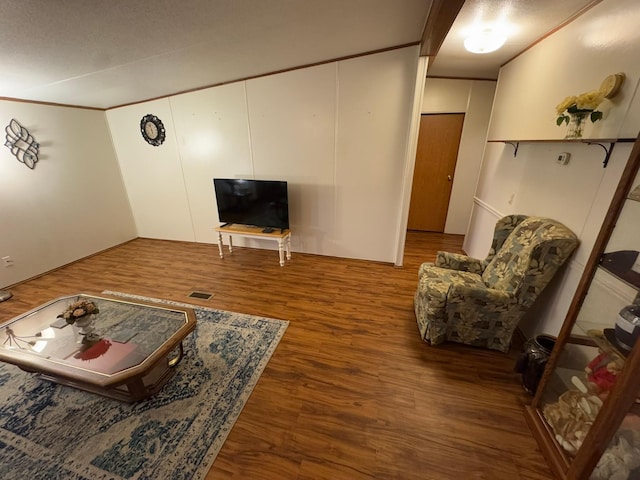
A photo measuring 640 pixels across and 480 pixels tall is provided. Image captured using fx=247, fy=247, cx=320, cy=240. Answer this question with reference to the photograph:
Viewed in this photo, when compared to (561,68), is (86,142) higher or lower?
lower

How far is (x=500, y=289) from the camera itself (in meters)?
Result: 1.92

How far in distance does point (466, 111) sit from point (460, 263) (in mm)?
2972

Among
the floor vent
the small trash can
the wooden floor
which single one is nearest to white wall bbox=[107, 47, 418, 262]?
the wooden floor

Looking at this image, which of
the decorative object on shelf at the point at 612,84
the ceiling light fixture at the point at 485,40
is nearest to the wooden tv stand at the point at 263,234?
the ceiling light fixture at the point at 485,40

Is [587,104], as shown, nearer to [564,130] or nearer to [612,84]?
[612,84]

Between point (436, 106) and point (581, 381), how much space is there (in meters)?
4.09

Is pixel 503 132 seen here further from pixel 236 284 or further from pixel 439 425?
pixel 236 284

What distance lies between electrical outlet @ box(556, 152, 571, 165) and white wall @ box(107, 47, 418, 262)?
1.49m

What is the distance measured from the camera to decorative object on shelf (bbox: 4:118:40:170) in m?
3.02

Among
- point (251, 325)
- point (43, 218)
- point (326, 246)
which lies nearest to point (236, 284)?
point (251, 325)

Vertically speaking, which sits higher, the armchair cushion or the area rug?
the armchair cushion

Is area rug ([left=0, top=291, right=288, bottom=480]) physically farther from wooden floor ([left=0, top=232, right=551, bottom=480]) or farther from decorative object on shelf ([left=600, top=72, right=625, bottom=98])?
decorative object on shelf ([left=600, top=72, right=625, bottom=98])

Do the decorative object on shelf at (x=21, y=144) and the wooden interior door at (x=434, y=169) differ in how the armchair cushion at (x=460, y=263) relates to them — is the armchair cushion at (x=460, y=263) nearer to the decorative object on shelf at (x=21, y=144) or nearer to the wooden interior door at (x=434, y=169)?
the wooden interior door at (x=434, y=169)

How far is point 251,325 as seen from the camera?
7.64 feet
